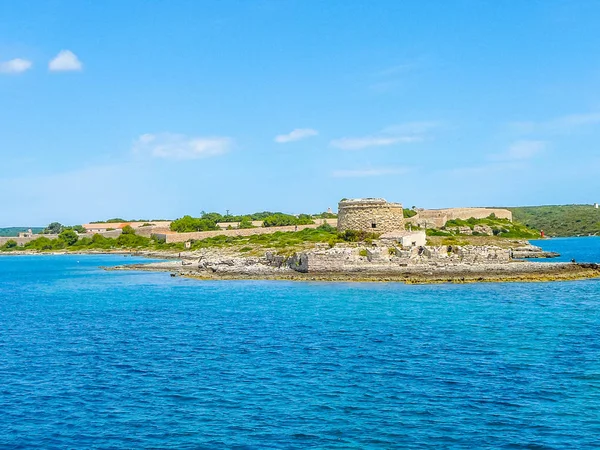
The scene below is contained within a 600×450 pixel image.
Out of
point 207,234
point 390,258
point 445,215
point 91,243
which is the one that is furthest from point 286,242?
point 91,243

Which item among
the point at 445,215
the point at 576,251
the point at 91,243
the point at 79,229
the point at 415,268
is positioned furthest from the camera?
the point at 79,229

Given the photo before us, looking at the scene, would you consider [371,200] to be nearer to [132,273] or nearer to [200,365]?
[132,273]

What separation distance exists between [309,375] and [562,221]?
5525 inches

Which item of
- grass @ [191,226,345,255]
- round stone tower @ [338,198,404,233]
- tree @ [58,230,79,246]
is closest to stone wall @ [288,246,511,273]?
round stone tower @ [338,198,404,233]

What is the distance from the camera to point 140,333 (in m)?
19.8

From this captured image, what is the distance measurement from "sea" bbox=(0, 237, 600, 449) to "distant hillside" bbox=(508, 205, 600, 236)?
114026mm

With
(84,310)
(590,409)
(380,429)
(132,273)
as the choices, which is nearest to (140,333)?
(84,310)

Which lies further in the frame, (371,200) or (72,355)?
(371,200)

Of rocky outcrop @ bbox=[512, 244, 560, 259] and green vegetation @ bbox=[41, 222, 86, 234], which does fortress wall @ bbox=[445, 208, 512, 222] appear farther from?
green vegetation @ bbox=[41, 222, 86, 234]

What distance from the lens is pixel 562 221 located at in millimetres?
141500

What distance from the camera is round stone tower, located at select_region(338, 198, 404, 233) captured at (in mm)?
48344

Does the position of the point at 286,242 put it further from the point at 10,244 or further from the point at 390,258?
the point at 10,244

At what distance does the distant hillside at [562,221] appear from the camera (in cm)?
13050

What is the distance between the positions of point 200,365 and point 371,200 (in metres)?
34.9
